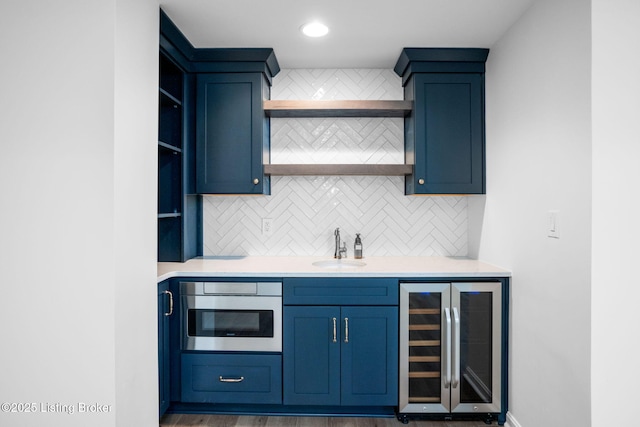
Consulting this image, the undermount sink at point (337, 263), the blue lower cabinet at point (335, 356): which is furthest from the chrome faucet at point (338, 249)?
the blue lower cabinet at point (335, 356)

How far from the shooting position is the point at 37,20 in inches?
62.0

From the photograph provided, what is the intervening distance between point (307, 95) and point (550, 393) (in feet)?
8.11

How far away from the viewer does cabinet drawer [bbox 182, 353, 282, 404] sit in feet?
7.75

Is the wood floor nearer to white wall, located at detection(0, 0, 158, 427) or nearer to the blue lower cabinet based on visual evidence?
the blue lower cabinet

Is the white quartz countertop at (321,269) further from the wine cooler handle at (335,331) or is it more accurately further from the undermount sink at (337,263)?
the wine cooler handle at (335,331)

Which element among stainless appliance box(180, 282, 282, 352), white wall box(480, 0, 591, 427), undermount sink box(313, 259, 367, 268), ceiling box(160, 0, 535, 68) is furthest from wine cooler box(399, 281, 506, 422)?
ceiling box(160, 0, 535, 68)

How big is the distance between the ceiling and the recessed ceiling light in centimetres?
4

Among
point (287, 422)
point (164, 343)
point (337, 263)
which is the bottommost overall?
point (287, 422)

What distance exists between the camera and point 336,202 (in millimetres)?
3018

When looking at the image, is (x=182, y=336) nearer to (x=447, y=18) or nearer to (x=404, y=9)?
(x=404, y=9)

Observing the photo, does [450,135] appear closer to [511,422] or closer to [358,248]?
→ [358,248]

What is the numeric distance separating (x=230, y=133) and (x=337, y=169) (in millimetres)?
800

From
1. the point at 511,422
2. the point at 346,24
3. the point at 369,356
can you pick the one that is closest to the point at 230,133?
the point at 346,24

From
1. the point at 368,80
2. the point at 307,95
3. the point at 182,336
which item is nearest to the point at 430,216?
the point at 368,80
